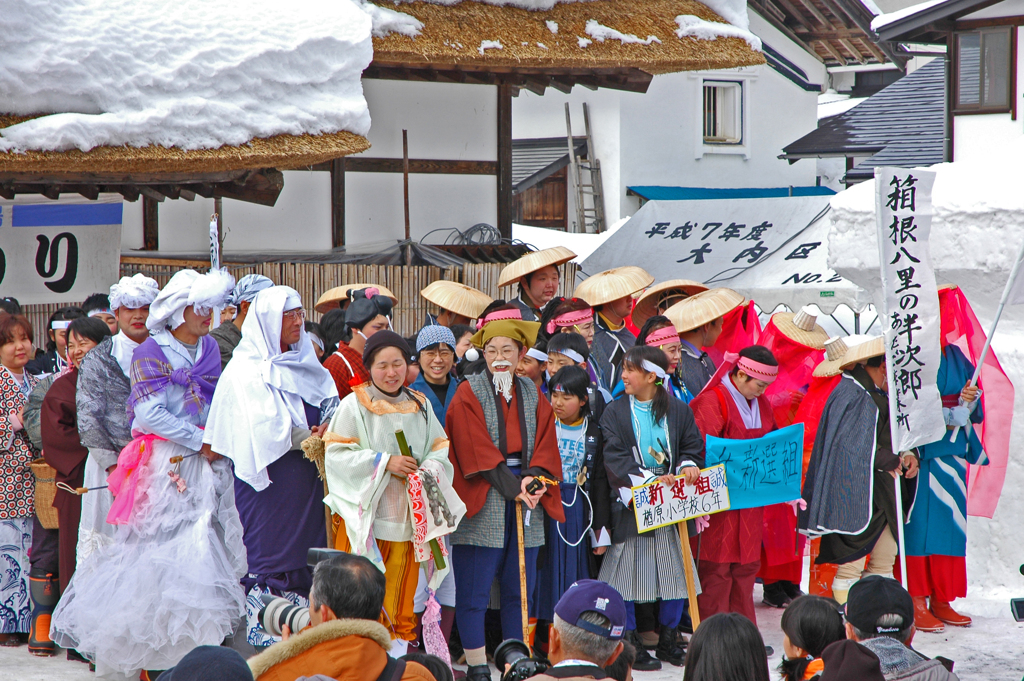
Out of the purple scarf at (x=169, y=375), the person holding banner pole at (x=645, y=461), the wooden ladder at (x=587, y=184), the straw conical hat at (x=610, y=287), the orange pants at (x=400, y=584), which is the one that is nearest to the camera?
the orange pants at (x=400, y=584)

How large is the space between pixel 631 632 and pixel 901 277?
240 cm

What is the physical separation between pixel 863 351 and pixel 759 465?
1.09 metres

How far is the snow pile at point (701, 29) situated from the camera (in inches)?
412

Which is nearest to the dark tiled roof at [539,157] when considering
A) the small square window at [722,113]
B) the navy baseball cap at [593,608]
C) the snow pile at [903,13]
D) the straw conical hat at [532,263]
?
the small square window at [722,113]

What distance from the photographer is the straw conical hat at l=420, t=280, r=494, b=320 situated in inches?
299

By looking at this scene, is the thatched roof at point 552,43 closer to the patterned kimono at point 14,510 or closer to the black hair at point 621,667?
Answer: the patterned kimono at point 14,510

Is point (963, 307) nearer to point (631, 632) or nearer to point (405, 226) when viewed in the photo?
point (631, 632)

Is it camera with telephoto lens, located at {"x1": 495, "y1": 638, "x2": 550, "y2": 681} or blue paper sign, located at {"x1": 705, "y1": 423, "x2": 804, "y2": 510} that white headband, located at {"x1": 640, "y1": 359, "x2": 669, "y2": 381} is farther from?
camera with telephoto lens, located at {"x1": 495, "y1": 638, "x2": 550, "y2": 681}

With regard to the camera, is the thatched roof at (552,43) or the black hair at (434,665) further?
the thatched roof at (552,43)

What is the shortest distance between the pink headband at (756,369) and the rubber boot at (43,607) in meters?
3.92

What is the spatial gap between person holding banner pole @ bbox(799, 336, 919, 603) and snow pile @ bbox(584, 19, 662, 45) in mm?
4843

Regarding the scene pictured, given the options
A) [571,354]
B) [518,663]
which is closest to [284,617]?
[518,663]

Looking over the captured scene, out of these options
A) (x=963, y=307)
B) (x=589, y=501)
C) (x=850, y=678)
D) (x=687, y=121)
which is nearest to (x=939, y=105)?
(x=687, y=121)

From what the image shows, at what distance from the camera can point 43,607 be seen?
5.80m
